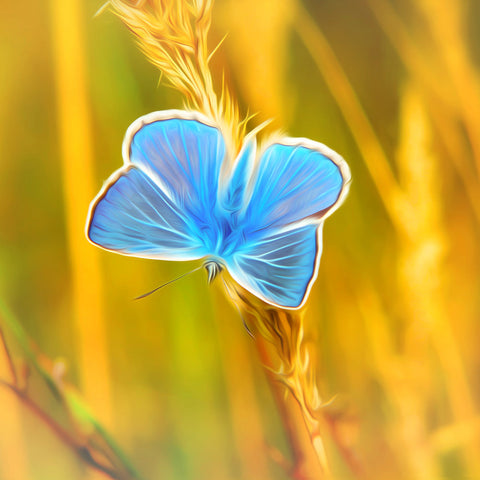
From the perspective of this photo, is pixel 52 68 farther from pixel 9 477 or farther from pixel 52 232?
pixel 9 477

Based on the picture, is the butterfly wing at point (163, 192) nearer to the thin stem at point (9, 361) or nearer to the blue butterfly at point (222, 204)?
the blue butterfly at point (222, 204)

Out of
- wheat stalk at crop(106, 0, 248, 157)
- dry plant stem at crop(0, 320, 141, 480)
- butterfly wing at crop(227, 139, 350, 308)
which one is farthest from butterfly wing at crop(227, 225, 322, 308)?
dry plant stem at crop(0, 320, 141, 480)

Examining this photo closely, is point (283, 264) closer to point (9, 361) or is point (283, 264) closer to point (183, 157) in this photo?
point (183, 157)

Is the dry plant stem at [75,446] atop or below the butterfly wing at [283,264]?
below

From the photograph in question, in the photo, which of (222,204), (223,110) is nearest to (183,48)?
(223,110)

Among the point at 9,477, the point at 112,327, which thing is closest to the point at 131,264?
the point at 112,327

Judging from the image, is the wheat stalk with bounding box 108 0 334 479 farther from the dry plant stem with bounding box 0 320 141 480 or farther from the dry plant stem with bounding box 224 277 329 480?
the dry plant stem with bounding box 0 320 141 480

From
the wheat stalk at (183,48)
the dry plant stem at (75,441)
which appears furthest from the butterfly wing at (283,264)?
the dry plant stem at (75,441)
